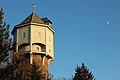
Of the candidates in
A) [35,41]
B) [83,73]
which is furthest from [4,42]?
[35,41]

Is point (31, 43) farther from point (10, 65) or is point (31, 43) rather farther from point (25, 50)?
point (10, 65)

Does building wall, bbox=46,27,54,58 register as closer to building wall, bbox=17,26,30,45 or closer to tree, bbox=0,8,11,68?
building wall, bbox=17,26,30,45

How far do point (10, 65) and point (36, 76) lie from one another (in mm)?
3766

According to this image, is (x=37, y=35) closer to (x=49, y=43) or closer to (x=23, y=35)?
(x=23, y=35)

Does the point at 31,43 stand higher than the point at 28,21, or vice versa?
the point at 28,21

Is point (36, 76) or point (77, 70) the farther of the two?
point (77, 70)

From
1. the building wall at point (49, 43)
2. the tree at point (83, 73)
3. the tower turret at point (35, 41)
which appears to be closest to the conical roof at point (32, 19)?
the tower turret at point (35, 41)

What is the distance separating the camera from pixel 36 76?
3841 centimetres

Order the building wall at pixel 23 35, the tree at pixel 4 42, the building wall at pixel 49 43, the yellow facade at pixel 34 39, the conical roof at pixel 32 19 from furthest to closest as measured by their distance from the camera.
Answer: the conical roof at pixel 32 19 → the building wall at pixel 49 43 → the building wall at pixel 23 35 → the yellow facade at pixel 34 39 → the tree at pixel 4 42

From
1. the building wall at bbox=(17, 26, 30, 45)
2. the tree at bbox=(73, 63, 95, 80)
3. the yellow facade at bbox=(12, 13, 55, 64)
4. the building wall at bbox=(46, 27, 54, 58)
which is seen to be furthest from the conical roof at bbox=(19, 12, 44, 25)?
the tree at bbox=(73, 63, 95, 80)

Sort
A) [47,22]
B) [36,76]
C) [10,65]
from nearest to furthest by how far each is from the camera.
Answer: [10,65] → [36,76] → [47,22]

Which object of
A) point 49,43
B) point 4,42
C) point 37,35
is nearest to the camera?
point 4,42

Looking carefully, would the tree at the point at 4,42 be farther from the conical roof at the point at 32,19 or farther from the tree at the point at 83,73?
the conical roof at the point at 32,19

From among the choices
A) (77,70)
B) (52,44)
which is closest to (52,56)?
(52,44)
